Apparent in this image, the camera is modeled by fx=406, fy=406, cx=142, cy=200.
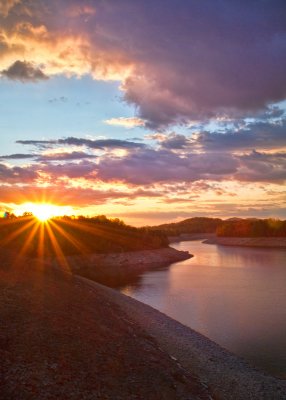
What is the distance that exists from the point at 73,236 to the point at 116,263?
13.8 metres

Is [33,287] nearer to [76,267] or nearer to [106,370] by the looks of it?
[106,370]

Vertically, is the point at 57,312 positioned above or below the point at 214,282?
above

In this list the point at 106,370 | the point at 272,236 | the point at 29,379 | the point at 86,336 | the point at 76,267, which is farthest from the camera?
the point at 272,236

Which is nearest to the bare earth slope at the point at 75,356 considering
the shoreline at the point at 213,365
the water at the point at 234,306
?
the shoreline at the point at 213,365

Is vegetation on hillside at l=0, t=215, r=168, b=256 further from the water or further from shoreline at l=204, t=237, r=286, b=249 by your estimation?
shoreline at l=204, t=237, r=286, b=249

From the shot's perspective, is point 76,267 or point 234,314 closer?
point 234,314

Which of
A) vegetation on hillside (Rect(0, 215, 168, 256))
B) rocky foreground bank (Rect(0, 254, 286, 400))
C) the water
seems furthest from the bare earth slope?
vegetation on hillside (Rect(0, 215, 168, 256))

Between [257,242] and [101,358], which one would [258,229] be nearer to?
[257,242]

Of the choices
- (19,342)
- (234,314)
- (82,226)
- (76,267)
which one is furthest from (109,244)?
(19,342)

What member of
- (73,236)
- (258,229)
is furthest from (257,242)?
(73,236)

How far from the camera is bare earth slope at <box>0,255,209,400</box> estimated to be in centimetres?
1284

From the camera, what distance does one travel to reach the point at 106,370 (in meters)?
14.9

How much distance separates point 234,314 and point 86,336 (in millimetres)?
18951

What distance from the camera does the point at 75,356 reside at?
50.8 ft
